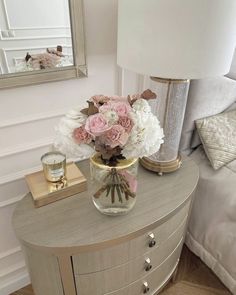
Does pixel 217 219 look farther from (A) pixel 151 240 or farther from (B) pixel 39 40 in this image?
(B) pixel 39 40

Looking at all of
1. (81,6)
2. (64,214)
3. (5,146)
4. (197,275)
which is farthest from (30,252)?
(197,275)

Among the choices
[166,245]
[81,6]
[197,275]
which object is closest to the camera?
[81,6]

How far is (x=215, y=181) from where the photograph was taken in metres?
1.24

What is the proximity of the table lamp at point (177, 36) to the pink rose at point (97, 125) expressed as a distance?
0.29 metres

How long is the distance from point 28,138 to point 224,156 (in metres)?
0.97

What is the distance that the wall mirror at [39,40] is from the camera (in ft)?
2.81

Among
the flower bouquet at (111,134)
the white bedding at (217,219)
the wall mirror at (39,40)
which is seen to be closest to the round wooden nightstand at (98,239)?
the flower bouquet at (111,134)

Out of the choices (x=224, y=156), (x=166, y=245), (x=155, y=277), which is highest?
(x=224, y=156)

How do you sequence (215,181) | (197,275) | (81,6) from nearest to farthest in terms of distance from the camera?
(81,6) < (215,181) < (197,275)

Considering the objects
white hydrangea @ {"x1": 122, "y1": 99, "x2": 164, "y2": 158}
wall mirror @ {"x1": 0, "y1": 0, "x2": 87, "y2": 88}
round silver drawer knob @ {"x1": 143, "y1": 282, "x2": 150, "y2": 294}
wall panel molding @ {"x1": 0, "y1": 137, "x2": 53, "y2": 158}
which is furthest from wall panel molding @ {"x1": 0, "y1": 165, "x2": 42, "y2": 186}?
round silver drawer knob @ {"x1": 143, "y1": 282, "x2": 150, "y2": 294}

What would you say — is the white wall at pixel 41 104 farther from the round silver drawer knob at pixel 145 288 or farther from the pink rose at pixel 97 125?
the round silver drawer knob at pixel 145 288

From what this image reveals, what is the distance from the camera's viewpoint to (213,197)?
4.10 feet

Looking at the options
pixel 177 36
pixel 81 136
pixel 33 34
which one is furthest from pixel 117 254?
pixel 33 34

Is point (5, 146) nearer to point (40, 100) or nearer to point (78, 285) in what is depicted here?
point (40, 100)
